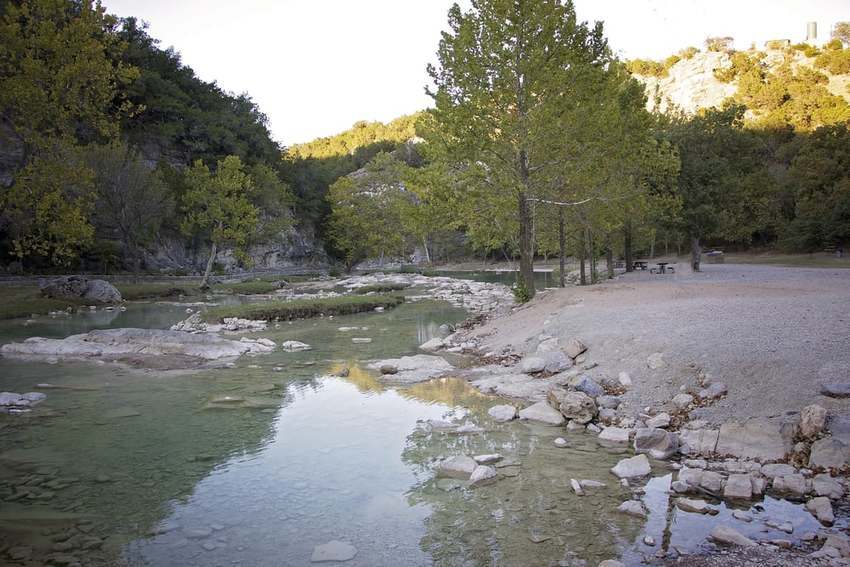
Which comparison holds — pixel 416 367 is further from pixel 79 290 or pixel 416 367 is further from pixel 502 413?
pixel 79 290

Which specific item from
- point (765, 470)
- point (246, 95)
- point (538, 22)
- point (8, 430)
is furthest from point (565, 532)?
point (246, 95)

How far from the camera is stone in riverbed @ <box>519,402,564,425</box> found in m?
10.2

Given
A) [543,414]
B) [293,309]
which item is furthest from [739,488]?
[293,309]

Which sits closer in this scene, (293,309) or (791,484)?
(791,484)

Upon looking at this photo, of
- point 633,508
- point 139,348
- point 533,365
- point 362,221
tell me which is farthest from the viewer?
point 362,221

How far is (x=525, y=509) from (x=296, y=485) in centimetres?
330

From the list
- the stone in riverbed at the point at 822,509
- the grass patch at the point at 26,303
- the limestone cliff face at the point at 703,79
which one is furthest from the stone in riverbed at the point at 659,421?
the limestone cliff face at the point at 703,79

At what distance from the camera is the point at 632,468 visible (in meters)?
7.67

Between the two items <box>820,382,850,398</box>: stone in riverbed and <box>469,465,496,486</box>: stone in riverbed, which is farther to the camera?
<box>820,382,850,398</box>: stone in riverbed

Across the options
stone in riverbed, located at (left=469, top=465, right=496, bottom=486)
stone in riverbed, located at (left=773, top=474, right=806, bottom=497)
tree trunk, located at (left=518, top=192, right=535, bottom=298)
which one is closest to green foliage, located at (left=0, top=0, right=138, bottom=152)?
tree trunk, located at (left=518, top=192, right=535, bottom=298)

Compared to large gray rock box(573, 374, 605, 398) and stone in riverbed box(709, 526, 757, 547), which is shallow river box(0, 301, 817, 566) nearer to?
stone in riverbed box(709, 526, 757, 547)

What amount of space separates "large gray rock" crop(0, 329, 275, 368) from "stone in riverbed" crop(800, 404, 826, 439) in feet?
51.5

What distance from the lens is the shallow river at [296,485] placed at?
5.84 metres

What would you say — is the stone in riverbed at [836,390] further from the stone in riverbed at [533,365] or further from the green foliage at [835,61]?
the green foliage at [835,61]
